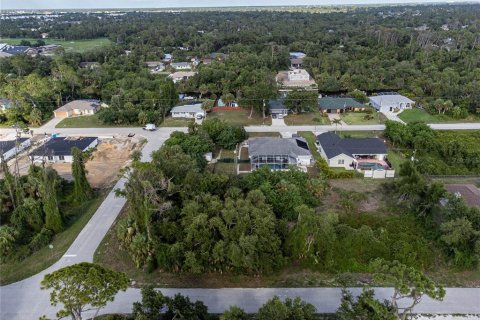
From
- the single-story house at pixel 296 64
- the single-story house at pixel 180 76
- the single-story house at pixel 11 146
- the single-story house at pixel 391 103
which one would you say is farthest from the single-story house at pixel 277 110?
the single-story house at pixel 296 64

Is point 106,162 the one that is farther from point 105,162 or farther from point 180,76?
point 180,76

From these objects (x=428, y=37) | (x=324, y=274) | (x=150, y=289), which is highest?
(x=428, y=37)

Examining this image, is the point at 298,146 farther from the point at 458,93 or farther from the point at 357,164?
the point at 458,93

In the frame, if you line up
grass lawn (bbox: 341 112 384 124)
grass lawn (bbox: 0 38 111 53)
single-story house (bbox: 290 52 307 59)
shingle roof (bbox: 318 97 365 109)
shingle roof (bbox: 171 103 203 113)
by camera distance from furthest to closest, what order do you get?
grass lawn (bbox: 0 38 111 53) → single-story house (bbox: 290 52 307 59) → shingle roof (bbox: 318 97 365 109) → shingle roof (bbox: 171 103 203 113) → grass lawn (bbox: 341 112 384 124)

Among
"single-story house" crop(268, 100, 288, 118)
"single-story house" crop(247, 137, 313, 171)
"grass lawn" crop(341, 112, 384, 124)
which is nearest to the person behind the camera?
"single-story house" crop(247, 137, 313, 171)

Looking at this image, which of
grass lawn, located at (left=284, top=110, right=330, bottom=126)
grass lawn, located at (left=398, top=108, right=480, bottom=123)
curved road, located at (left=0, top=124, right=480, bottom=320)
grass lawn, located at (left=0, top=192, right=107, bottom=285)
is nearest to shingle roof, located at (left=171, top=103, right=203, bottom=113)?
grass lawn, located at (left=284, top=110, right=330, bottom=126)

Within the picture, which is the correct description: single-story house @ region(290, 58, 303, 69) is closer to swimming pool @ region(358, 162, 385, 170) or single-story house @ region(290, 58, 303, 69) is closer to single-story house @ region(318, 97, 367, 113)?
single-story house @ region(318, 97, 367, 113)

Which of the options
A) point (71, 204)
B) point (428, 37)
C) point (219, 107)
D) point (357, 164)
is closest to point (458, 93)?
point (357, 164)
